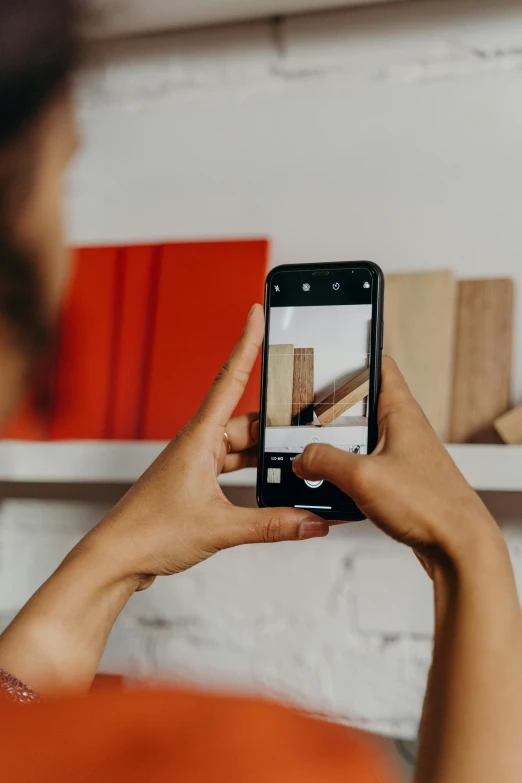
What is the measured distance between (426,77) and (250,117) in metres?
0.22

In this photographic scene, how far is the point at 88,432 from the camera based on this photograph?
865 mm

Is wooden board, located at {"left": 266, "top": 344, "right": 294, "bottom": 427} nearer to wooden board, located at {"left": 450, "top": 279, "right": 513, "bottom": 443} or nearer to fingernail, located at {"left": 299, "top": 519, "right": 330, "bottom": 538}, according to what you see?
fingernail, located at {"left": 299, "top": 519, "right": 330, "bottom": 538}

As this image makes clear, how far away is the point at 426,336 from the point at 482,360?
0.21 ft

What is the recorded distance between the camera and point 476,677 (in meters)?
0.33

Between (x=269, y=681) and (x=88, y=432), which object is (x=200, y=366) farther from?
(x=269, y=681)

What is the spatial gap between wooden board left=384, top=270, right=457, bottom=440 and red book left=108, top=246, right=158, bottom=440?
29cm

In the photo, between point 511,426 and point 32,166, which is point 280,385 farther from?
point 32,166

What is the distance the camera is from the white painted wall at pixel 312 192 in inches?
32.2

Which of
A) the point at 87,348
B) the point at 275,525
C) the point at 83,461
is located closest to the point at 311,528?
the point at 275,525

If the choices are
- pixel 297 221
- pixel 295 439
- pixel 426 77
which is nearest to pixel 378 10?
pixel 426 77

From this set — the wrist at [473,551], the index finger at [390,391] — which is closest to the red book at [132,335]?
the index finger at [390,391]

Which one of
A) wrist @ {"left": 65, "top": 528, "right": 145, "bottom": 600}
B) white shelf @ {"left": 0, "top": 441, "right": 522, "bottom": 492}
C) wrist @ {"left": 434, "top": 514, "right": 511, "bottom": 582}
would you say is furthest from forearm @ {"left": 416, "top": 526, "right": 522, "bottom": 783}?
white shelf @ {"left": 0, "top": 441, "right": 522, "bottom": 492}

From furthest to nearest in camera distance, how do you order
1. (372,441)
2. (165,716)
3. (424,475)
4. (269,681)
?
1. (269,681)
2. (372,441)
3. (424,475)
4. (165,716)

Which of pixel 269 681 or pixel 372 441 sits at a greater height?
pixel 372 441
